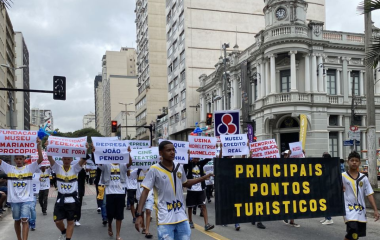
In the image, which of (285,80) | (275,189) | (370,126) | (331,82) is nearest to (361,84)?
(331,82)

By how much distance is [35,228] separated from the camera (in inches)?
427

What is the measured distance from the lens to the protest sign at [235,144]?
1097 centimetres

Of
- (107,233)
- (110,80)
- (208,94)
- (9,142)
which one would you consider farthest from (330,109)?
(110,80)

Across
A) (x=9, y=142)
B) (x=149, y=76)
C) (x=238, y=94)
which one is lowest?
(x=9, y=142)

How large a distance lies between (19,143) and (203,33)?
43934 mm

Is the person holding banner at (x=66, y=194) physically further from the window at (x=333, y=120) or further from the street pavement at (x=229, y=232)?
the window at (x=333, y=120)

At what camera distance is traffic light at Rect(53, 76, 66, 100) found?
60.5ft

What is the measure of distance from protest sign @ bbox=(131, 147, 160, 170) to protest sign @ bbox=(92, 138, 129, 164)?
190 centimetres

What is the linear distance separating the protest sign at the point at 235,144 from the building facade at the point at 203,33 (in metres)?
36.8

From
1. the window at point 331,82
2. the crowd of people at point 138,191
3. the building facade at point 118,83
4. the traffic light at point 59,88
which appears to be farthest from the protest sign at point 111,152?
the building facade at point 118,83

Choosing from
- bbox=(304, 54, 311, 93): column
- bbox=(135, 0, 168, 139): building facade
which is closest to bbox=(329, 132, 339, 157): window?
bbox=(304, 54, 311, 93): column

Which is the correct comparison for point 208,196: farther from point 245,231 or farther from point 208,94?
point 208,94

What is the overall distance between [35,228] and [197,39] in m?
Answer: 41.5

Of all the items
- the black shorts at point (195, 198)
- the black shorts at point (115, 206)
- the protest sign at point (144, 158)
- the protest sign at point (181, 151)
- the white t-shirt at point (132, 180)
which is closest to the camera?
the black shorts at point (115, 206)
